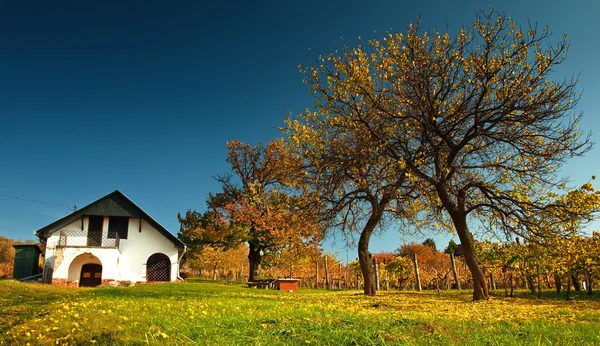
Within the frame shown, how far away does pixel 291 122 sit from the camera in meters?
15.5

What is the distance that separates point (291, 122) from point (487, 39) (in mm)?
7592

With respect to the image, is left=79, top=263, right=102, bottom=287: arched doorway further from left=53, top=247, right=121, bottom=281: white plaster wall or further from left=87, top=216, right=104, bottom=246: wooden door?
left=87, top=216, right=104, bottom=246: wooden door

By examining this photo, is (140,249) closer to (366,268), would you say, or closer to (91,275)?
(91,275)

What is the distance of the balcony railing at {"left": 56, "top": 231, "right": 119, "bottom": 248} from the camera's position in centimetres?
2848

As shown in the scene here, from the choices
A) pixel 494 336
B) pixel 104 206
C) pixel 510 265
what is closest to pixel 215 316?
pixel 494 336

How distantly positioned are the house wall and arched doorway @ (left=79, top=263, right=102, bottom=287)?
0.39m

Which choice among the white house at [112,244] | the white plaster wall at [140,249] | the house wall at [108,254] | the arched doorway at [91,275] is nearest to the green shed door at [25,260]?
the white house at [112,244]

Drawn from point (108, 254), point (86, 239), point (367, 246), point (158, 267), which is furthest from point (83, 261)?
point (367, 246)

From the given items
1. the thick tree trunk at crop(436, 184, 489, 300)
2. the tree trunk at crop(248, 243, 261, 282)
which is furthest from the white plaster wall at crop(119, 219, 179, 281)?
the thick tree trunk at crop(436, 184, 489, 300)

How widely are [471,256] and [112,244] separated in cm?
2602

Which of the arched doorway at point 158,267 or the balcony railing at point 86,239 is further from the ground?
the balcony railing at point 86,239

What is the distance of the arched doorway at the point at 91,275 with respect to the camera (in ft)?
97.8

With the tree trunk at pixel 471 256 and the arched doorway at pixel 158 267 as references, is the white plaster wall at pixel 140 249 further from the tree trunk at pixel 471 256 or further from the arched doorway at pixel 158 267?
the tree trunk at pixel 471 256

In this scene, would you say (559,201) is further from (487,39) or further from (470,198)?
(487,39)
